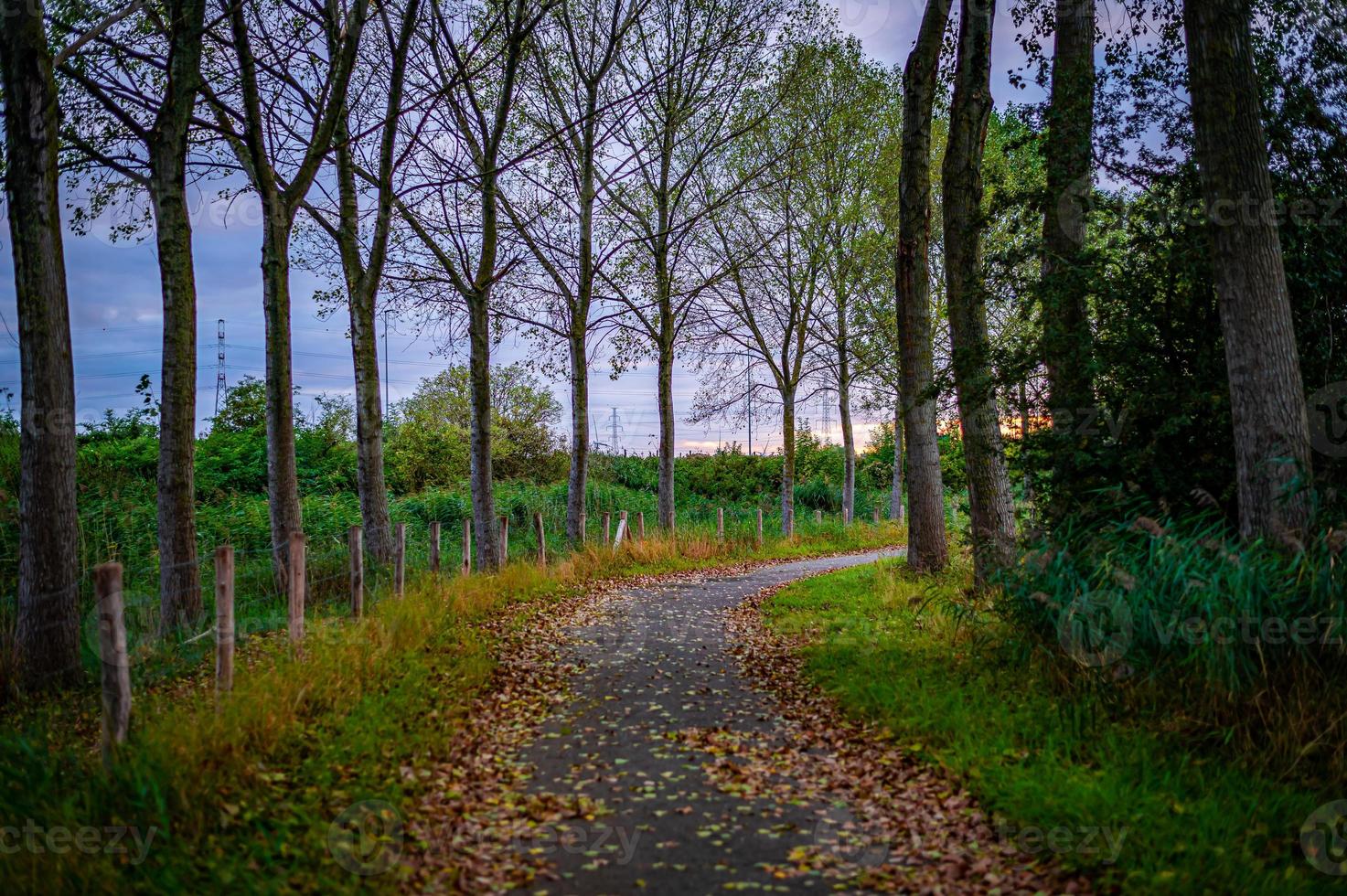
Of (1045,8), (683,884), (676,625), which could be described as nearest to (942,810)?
(683,884)

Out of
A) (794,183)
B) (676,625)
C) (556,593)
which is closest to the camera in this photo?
(676,625)

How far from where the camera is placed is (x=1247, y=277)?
21.6 feet

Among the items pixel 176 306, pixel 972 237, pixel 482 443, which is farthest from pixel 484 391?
pixel 972 237

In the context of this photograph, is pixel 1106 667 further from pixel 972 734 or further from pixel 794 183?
pixel 794 183

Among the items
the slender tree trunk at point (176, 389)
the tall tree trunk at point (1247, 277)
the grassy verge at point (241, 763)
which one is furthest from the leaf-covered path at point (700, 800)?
the slender tree trunk at point (176, 389)

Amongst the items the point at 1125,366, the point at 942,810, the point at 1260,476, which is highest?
the point at 1125,366

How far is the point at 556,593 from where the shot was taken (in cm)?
1318

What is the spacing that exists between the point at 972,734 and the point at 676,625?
5666 millimetres

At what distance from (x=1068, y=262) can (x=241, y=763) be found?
27.9 feet

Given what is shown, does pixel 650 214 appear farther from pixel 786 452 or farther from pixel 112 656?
pixel 112 656

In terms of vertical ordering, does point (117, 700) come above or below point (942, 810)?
above

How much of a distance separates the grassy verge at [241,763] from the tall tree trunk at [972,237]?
6431 millimetres

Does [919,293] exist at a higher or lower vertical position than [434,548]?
higher

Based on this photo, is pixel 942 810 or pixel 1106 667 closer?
pixel 942 810
